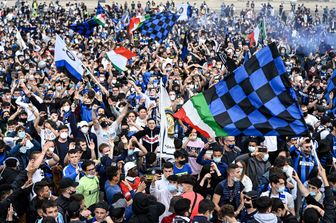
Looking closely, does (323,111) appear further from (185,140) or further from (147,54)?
(147,54)

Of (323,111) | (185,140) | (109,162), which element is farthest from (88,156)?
(323,111)

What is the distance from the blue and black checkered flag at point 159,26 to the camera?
762 inches

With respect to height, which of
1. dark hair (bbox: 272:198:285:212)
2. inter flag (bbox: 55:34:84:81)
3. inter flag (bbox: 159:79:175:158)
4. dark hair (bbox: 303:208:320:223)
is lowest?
dark hair (bbox: 303:208:320:223)

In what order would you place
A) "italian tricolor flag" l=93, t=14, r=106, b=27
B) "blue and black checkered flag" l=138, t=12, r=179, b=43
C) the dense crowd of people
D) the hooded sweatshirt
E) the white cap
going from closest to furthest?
the hooded sweatshirt
the dense crowd of people
the white cap
"blue and black checkered flag" l=138, t=12, r=179, b=43
"italian tricolor flag" l=93, t=14, r=106, b=27

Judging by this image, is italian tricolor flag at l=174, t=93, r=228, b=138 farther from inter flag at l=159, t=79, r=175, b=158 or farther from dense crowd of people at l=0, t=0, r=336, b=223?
inter flag at l=159, t=79, r=175, b=158

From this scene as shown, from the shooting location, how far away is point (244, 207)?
6.95m

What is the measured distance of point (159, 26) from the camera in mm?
19391

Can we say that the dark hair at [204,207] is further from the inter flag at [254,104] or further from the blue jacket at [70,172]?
the blue jacket at [70,172]

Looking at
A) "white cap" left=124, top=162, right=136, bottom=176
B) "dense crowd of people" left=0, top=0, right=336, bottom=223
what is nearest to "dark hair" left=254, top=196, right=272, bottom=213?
"dense crowd of people" left=0, top=0, right=336, bottom=223

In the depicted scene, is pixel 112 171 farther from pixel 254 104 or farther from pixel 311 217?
pixel 311 217

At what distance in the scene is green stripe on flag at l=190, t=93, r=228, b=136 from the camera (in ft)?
23.7

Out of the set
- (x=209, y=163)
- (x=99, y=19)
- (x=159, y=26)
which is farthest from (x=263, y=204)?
(x=99, y=19)

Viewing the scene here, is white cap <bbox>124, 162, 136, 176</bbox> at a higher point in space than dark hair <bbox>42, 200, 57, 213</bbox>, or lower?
higher

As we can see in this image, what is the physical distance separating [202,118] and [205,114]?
65 millimetres
